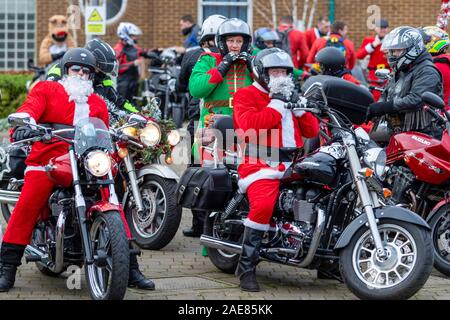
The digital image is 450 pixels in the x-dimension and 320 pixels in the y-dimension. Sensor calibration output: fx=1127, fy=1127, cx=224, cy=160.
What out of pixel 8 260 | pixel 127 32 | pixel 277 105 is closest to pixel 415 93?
pixel 277 105

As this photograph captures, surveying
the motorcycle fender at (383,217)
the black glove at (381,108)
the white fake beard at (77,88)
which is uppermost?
the white fake beard at (77,88)

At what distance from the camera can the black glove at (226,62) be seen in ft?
30.8

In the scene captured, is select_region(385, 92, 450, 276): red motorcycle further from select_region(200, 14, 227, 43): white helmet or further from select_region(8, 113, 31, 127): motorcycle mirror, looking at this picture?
select_region(8, 113, 31, 127): motorcycle mirror

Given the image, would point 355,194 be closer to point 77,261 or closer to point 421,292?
point 421,292

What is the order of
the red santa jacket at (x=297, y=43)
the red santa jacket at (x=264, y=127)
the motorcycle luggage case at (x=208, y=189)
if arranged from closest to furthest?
the red santa jacket at (x=264, y=127) < the motorcycle luggage case at (x=208, y=189) < the red santa jacket at (x=297, y=43)

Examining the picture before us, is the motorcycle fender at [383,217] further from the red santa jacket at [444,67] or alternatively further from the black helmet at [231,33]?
the red santa jacket at [444,67]

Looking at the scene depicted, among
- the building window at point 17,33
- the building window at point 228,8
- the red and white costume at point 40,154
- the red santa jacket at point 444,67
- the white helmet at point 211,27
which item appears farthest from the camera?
the building window at point 17,33

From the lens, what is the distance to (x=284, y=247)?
8016 mm

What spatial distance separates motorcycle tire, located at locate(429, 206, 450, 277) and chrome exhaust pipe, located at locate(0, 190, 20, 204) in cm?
322

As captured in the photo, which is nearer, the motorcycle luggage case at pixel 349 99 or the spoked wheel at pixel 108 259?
the spoked wheel at pixel 108 259

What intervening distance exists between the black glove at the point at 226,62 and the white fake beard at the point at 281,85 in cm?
142

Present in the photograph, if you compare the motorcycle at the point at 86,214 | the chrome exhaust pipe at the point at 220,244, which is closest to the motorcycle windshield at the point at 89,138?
the motorcycle at the point at 86,214
